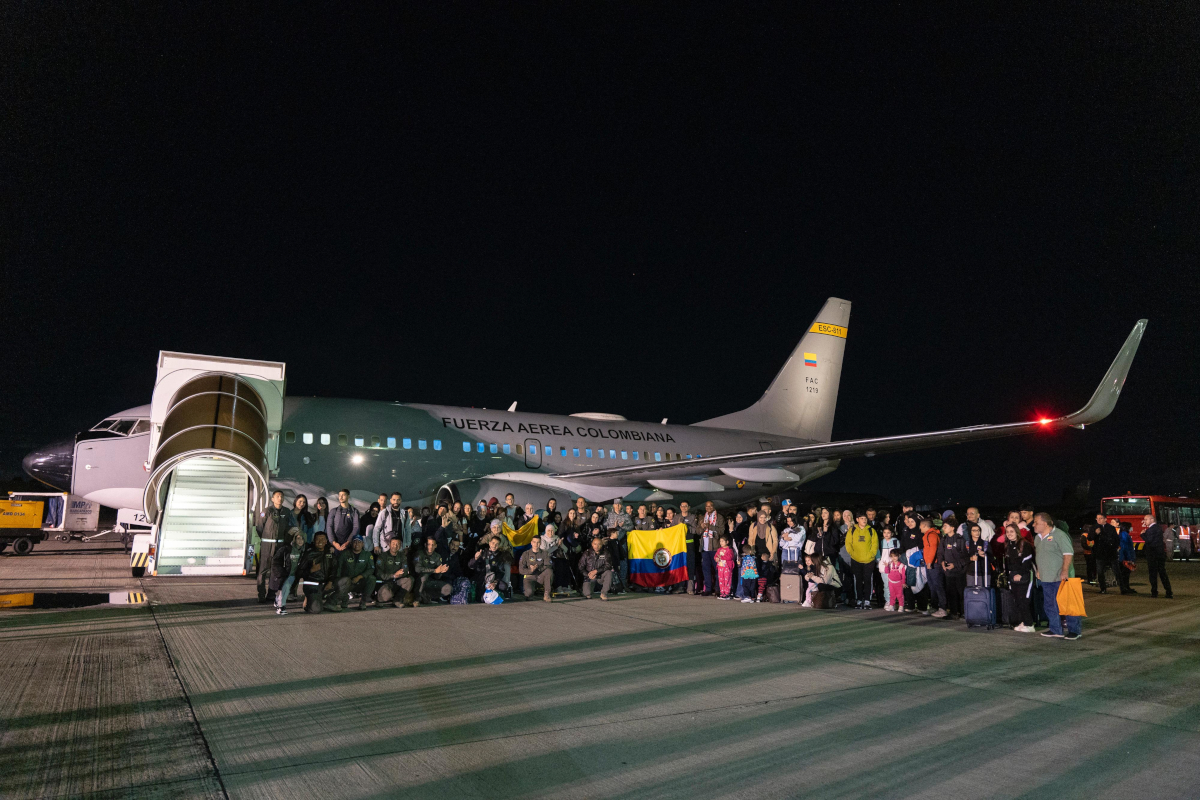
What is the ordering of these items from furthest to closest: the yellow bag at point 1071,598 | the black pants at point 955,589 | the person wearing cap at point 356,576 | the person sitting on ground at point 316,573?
the person wearing cap at point 356,576
the black pants at point 955,589
the person sitting on ground at point 316,573
the yellow bag at point 1071,598

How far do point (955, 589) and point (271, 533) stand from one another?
961 cm

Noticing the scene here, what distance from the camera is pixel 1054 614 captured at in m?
8.70

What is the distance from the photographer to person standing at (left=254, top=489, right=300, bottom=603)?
32.6 ft

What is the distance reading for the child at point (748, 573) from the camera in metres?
12.1

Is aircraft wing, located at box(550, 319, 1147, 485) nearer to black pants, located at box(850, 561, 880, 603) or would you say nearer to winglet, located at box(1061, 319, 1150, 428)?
winglet, located at box(1061, 319, 1150, 428)

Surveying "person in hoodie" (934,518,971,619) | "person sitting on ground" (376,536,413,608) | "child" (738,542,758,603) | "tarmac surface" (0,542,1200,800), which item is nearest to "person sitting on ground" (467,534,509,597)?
"person sitting on ground" (376,536,413,608)

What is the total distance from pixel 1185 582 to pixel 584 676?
59.3 feet

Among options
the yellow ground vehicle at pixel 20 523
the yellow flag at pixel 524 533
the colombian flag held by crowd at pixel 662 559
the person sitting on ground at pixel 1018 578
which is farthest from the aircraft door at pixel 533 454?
the yellow ground vehicle at pixel 20 523

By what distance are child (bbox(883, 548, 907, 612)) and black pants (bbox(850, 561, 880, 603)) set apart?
27 cm

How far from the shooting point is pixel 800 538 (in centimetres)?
1173

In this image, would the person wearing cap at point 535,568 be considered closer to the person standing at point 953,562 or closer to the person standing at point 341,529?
the person standing at point 341,529

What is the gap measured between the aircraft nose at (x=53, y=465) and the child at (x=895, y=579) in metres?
15.9

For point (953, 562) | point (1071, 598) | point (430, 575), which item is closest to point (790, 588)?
point (953, 562)

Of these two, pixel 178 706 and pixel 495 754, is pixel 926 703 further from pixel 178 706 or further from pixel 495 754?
pixel 178 706
